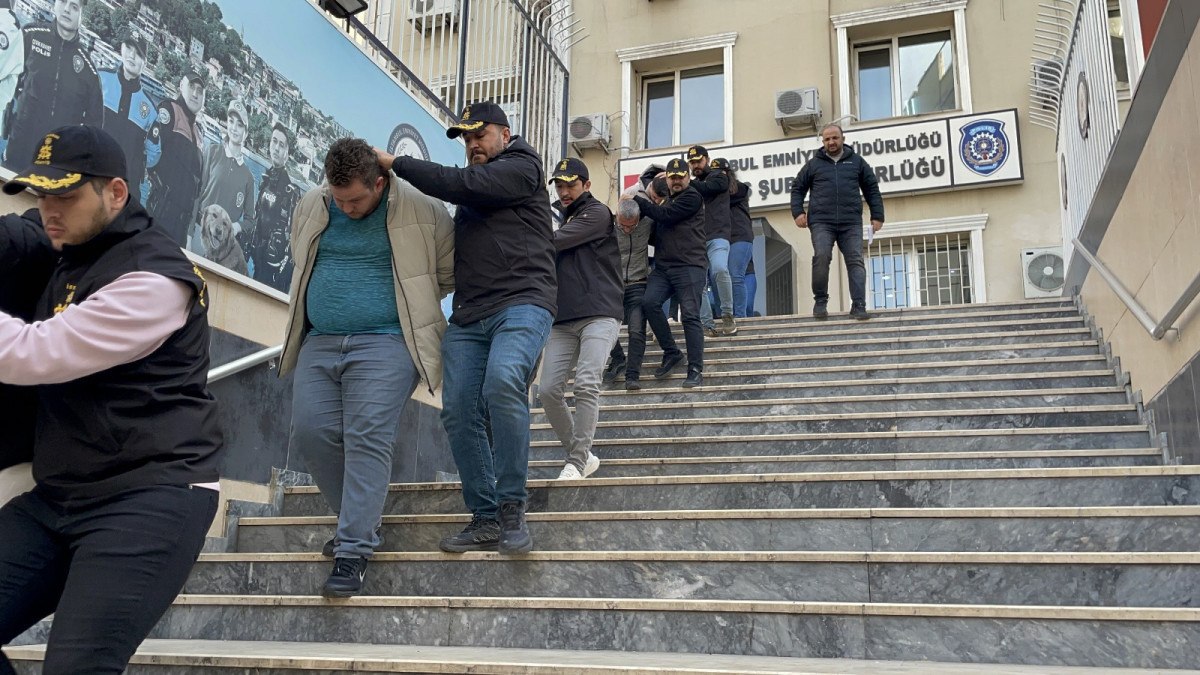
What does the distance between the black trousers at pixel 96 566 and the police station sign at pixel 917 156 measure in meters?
10.7

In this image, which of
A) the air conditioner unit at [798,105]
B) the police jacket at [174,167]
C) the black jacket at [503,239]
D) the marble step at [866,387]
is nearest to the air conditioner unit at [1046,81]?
the air conditioner unit at [798,105]

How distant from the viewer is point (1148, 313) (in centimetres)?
509

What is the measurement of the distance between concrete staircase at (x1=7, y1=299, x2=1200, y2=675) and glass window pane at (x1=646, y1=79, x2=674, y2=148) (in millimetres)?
8777

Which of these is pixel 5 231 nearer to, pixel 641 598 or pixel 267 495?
pixel 641 598

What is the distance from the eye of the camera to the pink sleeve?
6.59 feet

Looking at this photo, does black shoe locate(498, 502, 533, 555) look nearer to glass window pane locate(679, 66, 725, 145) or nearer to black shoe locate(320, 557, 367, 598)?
black shoe locate(320, 557, 367, 598)

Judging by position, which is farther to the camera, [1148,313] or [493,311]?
[1148,313]

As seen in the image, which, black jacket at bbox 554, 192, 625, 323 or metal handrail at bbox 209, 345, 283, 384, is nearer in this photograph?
metal handrail at bbox 209, 345, 283, 384

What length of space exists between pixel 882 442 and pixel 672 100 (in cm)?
962

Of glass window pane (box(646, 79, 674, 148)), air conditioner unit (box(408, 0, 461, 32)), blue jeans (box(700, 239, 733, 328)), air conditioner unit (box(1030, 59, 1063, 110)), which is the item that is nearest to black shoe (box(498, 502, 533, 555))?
air conditioner unit (box(408, 0, 461, 32))

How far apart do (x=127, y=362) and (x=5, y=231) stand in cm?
49

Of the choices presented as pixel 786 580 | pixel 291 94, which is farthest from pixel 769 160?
pixel 786 580

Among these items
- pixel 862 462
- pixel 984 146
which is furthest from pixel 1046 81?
pixel 862 462

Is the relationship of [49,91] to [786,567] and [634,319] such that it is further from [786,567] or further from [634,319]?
[634,319]
